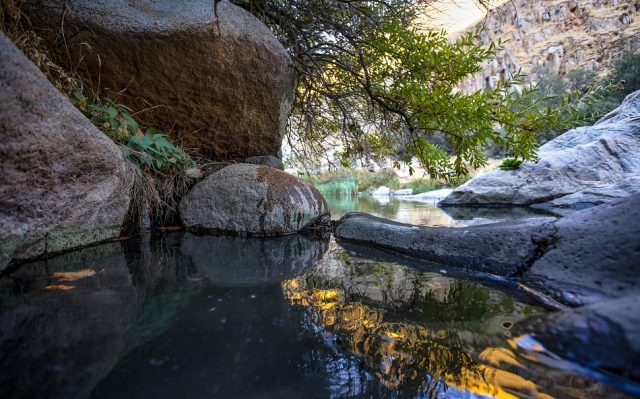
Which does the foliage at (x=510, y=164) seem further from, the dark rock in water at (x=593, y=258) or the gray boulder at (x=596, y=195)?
the dark rock in water at (x=593, y=258)

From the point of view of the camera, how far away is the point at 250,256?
2.02 metres

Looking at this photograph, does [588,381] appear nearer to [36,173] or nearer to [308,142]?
[36,173]

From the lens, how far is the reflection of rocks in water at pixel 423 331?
0.70 m

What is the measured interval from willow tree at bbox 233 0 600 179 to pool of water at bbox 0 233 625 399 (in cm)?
153

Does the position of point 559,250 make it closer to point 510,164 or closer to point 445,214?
point 445,214

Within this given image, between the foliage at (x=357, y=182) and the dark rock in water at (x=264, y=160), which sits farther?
the foliage at (x=357, y=182)

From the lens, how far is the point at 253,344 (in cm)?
89

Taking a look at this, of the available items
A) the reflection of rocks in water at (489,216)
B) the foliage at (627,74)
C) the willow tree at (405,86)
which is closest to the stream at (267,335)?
the willow tree at (405,86)

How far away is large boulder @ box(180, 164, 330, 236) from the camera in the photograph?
113 inches

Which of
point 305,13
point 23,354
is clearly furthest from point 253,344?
point 305,13

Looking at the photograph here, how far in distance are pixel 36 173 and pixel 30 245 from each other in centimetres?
42

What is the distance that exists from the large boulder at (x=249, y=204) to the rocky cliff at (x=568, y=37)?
25814 millimetres

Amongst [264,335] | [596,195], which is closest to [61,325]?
[264,335]

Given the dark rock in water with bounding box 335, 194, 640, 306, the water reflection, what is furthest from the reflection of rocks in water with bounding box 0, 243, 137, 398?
the water reflection
